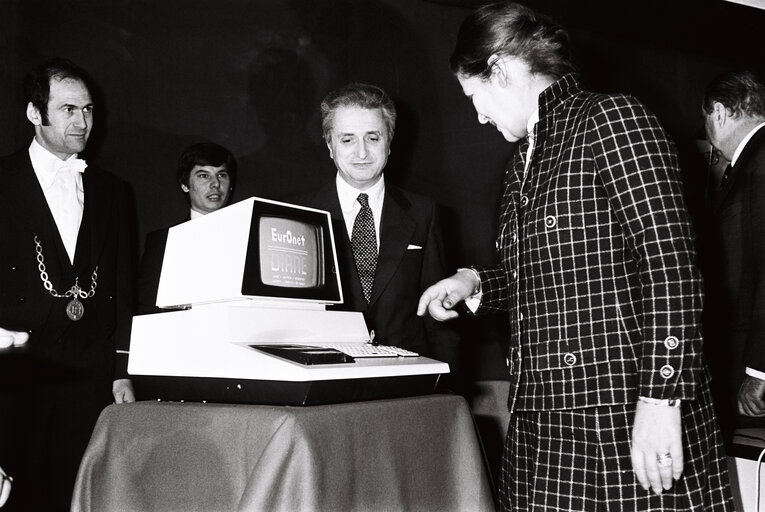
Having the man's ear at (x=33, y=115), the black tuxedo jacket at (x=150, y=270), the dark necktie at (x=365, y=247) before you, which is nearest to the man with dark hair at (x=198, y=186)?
the black tuxedo jacket at (x=150, y=270)

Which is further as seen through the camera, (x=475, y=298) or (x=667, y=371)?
(x=475, y=298)

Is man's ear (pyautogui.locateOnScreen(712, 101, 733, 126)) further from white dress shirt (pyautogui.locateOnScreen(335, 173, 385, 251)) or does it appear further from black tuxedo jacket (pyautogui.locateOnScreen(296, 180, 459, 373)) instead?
white dress shirt (pyautogui.locateOnScreen(335, 173, 385, 251))

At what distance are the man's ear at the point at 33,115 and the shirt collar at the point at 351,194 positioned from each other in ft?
4.05

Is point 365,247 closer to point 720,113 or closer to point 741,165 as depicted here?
point 741,165

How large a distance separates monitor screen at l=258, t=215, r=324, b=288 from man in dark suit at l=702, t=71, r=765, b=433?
1432 mm

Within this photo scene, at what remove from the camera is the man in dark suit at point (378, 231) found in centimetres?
248

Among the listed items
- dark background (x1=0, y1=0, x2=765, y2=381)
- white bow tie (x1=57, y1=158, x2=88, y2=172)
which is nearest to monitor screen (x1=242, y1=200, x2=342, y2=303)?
white bow tie (x1=57, y1=158, x2=88, y2=172)

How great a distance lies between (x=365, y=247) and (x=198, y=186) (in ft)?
3.40

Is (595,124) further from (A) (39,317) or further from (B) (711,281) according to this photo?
(A) (39,317)

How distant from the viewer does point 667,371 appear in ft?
3.70

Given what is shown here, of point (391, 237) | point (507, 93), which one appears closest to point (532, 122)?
point (507, 93)

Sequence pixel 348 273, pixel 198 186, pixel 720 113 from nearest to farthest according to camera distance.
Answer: pixel 348 273 → pixel 720 113 → pixel 198 186

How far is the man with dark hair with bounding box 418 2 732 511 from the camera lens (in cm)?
115

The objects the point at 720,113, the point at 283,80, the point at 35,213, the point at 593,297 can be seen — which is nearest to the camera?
the point at 593,297
